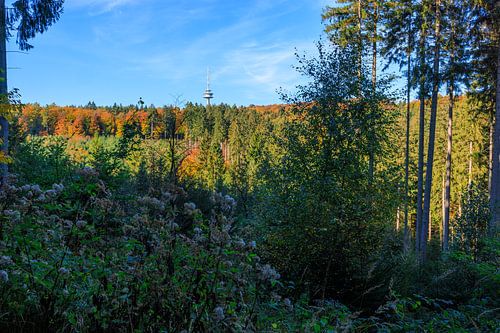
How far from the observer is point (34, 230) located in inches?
114

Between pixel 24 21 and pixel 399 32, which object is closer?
pixel 24 21

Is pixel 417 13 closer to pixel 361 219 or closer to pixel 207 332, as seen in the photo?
pixel 361 219

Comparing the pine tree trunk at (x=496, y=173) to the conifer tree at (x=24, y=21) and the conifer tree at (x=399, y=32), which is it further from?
the conifer tree at (x=24, y=21)

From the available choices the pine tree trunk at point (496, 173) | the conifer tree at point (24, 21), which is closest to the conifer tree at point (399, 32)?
the pine tree trunk at point (496, 173)

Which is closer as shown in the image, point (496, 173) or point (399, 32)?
point (496, 173)

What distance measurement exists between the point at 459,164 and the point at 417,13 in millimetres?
22370

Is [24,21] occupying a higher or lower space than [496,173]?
higher

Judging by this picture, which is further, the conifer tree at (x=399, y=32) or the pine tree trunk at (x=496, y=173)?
the conifer tree at (x=399, y=32)

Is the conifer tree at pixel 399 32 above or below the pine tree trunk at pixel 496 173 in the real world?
above

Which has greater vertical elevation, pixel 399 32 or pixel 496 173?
pixel 399 32

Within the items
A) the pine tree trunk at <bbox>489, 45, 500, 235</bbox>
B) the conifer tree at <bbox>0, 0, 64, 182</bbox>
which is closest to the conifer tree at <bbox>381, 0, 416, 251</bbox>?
the pine tree trunk at <bbox>489, 45, 500, 235</bbox>

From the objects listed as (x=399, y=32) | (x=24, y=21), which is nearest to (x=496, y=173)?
(x=399, y=32)

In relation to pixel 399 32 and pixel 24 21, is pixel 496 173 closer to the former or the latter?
pixel 399 32

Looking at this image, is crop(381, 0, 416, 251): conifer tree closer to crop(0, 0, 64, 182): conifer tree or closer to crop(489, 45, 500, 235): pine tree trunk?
crop(489, 45, 500, 235): pine tree trunk
